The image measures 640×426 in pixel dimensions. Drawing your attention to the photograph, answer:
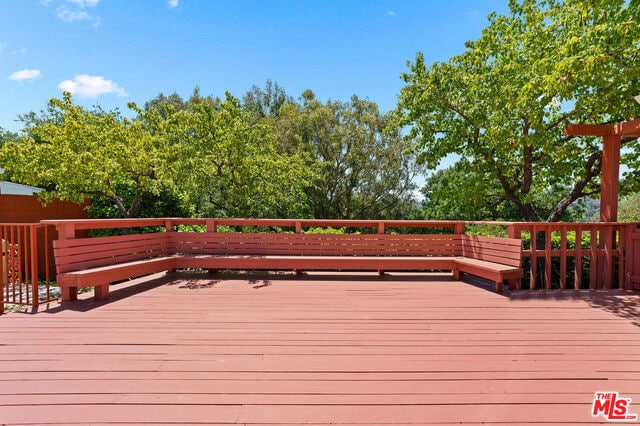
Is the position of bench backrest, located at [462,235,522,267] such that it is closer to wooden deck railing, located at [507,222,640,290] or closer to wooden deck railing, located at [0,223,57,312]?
wooden deck railing, located at [507,222,640,290]

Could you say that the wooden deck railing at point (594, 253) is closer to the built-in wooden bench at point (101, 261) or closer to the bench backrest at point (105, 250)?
the built-in wooden bench at point (101, 261)

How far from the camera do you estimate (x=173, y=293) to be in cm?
453

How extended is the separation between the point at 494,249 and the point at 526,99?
123 inches

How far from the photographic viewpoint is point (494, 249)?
493cm

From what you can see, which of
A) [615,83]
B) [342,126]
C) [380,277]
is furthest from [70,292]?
[342,126]

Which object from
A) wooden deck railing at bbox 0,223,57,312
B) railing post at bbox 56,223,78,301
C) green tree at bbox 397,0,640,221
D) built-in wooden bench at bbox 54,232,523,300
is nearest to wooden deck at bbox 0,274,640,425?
railing post at bbox 56,223,78,301

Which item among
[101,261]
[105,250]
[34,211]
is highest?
[34,211]

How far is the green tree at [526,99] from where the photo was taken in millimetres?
5570

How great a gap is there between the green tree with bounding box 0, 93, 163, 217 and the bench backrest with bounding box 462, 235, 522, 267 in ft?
23.4

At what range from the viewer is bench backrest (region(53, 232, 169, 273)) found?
4000 millimetres

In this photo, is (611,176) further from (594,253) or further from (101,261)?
(101,261)

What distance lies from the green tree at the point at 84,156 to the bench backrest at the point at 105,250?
9.82ft

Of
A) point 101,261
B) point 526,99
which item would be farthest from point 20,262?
point 526,99

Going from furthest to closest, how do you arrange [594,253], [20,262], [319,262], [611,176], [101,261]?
[319,262]
[611,176]
[594,253]
[101,261]
[20,262]
